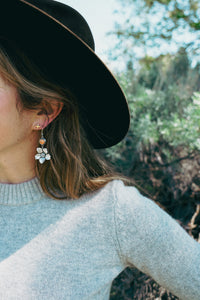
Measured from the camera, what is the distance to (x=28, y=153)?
1509 millimetres

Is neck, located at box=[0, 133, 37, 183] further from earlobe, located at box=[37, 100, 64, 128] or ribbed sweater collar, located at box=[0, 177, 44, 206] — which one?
earlobe, located at box=[37, 100, 64, 128]

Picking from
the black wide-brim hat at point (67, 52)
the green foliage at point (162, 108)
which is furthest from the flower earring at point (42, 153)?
the green foliage at point (162, 108)

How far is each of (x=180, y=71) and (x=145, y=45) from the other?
0.67m

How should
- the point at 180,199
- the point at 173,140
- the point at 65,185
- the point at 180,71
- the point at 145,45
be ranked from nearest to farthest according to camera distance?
the point at 65,185 < the point at 180,199 < the point at 173,140 < the point at 180,71 < the point at 145,45

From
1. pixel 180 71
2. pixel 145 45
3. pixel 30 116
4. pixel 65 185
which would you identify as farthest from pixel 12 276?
pixel 145 45

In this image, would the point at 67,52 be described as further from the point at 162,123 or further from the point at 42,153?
the point at 162,123

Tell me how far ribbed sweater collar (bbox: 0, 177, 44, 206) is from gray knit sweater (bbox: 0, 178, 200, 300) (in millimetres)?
31

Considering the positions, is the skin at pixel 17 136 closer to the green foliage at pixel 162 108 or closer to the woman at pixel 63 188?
the woman at pixel 63 188

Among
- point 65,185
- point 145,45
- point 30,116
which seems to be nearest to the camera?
point 30,116

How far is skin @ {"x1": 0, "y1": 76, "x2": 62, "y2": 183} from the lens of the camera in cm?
126

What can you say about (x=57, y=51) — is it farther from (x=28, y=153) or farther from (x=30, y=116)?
(x=28, y=153)

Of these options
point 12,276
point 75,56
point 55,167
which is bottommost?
point 12,276

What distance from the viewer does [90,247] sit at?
135 cm

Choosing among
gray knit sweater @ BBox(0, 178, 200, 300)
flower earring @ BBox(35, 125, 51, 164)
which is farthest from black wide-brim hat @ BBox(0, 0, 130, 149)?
gray knit sweater @ BBox(0, 178, 200, 300)
